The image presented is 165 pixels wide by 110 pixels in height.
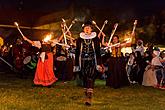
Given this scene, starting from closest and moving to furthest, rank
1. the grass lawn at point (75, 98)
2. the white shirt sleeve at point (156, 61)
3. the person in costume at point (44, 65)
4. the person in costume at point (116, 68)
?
the grass lawn at point (75, 98), the person in costume at point (44, 65), the person in costume at point (116, 68), the white shirt sleeve at point (156, 61)

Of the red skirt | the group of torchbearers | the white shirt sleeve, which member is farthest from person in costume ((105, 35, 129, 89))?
the red skirt

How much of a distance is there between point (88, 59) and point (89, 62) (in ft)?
0.28

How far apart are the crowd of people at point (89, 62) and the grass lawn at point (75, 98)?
0.52 m

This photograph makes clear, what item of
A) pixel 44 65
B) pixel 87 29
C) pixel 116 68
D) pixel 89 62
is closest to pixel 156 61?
pixel 116 68

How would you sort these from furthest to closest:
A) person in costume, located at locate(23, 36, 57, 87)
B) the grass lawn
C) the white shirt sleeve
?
the white shirt sleeve → person in costume, located at locate(23, 36, 57, 87) → the grass lawn

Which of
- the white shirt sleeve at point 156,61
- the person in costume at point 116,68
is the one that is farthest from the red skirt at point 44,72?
the white shirt sleeve at point 156,61

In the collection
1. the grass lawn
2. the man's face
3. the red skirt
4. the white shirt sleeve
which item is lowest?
the grass lawn

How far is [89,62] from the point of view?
10914mm

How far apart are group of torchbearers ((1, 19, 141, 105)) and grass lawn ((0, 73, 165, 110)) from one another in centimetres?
45

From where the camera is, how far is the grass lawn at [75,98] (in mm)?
10578

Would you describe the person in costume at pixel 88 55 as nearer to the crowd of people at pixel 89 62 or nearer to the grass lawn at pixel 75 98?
the crowd of people at pixel 89 62

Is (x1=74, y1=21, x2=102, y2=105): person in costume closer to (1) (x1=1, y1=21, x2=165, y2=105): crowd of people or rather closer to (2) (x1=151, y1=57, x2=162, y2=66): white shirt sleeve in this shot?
(1) (x1=1, y1=21, x2=165, y2=105): crowd of people

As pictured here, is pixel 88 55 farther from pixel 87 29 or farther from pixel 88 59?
pixel 87 29

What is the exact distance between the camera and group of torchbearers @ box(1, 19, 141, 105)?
35.8ft
